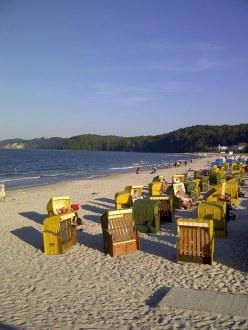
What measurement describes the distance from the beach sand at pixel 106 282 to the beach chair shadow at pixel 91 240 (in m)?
0.02

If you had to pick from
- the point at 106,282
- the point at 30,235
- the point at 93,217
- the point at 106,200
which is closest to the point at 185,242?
the point at 106,282

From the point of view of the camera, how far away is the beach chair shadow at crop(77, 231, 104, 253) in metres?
10.9

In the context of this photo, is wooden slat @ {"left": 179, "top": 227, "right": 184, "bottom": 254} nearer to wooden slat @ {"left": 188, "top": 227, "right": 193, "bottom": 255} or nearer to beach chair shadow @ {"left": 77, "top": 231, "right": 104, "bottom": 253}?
wooden slat @ {"left": 188, "top": 227, "right": 193, "bottom": 255}

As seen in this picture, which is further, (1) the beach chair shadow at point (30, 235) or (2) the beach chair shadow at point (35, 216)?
(2) the beach chair shadow at point (35, 216)

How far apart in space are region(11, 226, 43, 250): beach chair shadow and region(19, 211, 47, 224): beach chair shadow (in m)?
1.41

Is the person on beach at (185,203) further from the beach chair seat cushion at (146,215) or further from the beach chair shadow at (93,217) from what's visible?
the beach chair seat cushion at (146,215)

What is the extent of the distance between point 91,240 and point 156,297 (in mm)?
4799

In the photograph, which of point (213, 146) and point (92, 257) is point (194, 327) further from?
point (213, 146)

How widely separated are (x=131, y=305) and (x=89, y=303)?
2.35 ft

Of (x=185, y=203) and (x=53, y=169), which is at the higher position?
(x=185, y=203)

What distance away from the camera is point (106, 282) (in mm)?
7980

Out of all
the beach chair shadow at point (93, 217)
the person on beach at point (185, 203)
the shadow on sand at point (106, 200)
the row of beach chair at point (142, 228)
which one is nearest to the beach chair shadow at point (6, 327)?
the row of beach chair at point (142, 228)

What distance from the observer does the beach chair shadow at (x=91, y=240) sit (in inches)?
430

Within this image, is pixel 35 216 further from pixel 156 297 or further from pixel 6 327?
pixel 6 327
